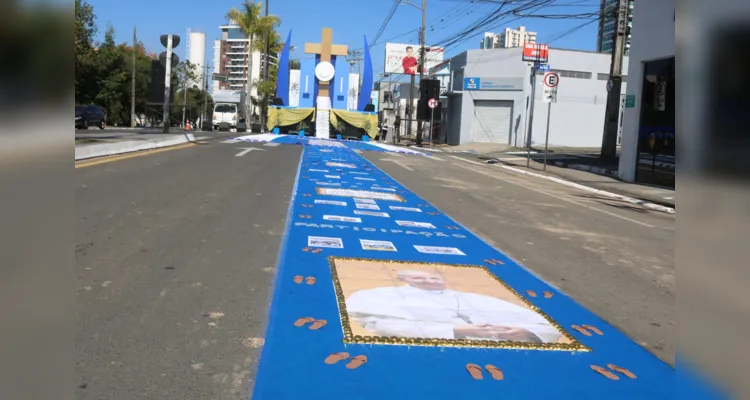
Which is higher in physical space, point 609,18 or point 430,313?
point 609,18

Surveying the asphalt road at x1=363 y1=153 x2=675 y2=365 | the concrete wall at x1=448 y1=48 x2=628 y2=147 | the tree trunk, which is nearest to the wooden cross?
the concrete wall at x1=448 y1=48 x2=628 y2=147

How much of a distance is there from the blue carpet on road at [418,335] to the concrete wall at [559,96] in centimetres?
2921

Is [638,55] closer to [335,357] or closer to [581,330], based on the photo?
[581,330]

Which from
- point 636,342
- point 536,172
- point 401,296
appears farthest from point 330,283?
point 536,172

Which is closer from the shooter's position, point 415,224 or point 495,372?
point 495,372

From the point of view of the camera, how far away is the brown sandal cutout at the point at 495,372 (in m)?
3.18

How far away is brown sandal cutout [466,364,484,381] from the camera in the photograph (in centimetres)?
316

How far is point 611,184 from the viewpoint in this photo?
53.1ft

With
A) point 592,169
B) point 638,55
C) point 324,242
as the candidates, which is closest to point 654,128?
point 638,55

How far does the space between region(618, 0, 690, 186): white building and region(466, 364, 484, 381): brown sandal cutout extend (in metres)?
13.2

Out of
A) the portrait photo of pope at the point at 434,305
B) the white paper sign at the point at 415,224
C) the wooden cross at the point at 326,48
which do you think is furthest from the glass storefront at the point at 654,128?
the wooden cross at the point at 326,48

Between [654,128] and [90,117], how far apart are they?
28.0 m
